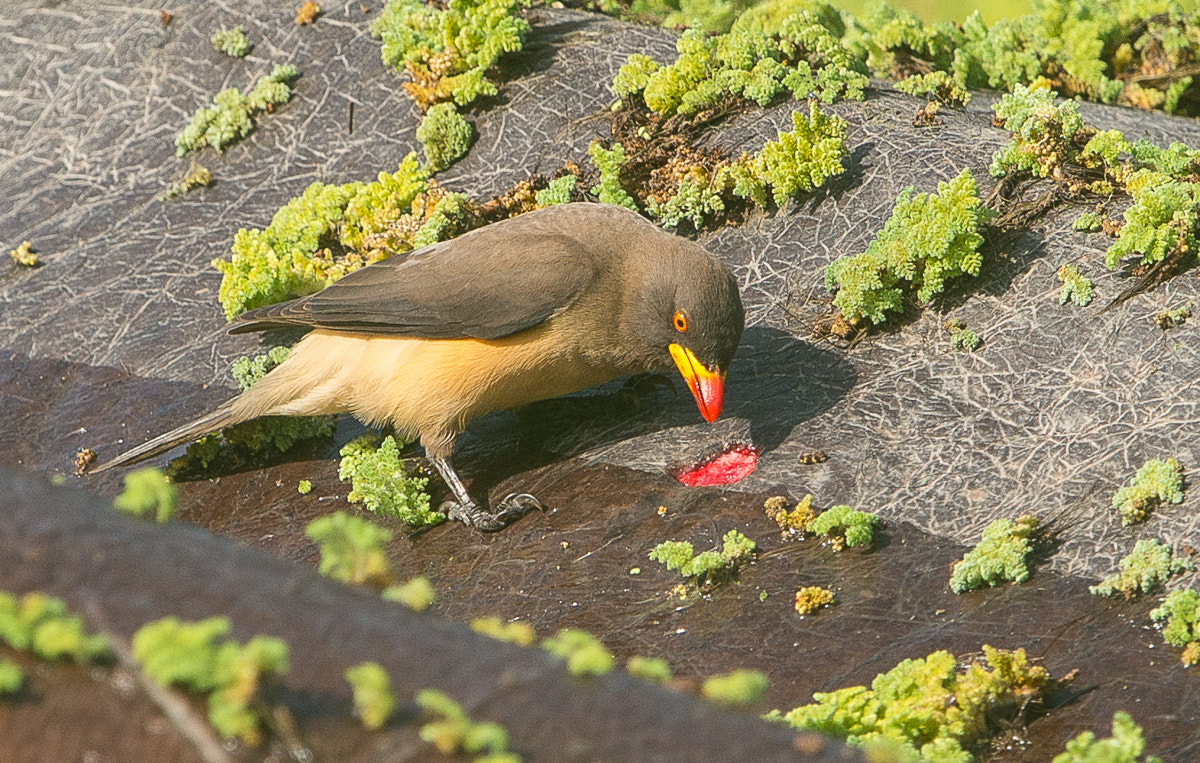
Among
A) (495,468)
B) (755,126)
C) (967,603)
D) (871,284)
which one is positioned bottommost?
(495,468)

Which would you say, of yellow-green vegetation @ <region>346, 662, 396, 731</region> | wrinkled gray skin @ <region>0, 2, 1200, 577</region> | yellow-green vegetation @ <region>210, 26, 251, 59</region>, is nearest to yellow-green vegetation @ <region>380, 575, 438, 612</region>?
yellow-green vegetation @ <region>346, 662, 396, 731</region>

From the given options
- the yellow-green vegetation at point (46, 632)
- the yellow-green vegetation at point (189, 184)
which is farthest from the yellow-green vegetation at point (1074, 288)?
the yellow-green vegetation at point (189, 184)

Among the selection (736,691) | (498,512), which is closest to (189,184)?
(498,512)

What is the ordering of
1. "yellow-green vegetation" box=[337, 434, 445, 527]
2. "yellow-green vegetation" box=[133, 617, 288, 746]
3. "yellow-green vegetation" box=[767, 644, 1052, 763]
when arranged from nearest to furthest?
"yellow-green vegetation" box=[133, 617, 288, 746], "yellow-green vegetation" box=[767, 644, 1052, 763], "yellow-green vegetation" box=[337, 434, 445, 527]

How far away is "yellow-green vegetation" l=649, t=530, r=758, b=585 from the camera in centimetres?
457

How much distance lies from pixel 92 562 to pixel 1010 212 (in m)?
4.90

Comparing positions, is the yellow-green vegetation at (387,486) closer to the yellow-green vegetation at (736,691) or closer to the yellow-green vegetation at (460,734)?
the yellow-green vegetation at (736,691)

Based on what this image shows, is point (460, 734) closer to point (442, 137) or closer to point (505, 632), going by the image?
point (505, 632)

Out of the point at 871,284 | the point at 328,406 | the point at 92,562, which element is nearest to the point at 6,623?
the point at 92,562

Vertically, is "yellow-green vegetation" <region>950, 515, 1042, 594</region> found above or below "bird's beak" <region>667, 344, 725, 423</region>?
below

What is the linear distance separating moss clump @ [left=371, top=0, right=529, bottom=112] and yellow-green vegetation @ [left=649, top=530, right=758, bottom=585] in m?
3.59

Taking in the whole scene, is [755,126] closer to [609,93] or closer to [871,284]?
[609,93]

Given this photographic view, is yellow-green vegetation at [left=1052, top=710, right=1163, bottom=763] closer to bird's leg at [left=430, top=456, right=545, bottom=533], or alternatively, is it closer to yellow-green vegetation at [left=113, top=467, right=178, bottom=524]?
yellow-green vegetation at [left=113, top=467, right=178, bottom=524]

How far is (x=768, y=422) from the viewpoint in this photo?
554 centimetres
